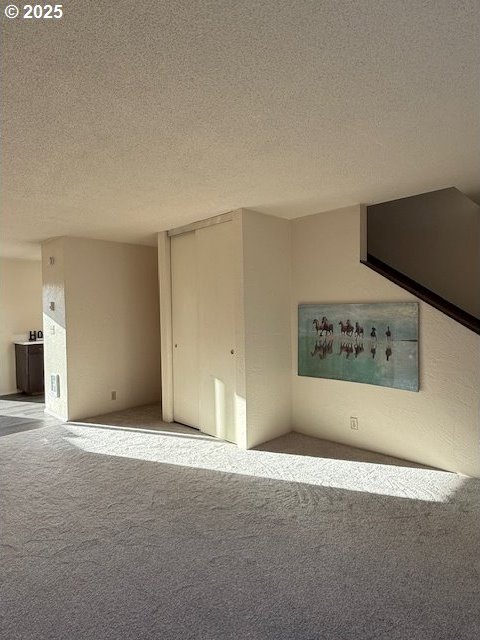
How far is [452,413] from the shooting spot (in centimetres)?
347

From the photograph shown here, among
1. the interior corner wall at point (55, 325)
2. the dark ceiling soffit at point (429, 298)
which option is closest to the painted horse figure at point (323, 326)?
the dark ceiling soffit at point (429, 298)

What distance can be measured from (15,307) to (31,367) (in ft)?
3.74

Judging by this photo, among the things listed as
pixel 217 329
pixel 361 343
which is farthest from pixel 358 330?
pixel 217 329

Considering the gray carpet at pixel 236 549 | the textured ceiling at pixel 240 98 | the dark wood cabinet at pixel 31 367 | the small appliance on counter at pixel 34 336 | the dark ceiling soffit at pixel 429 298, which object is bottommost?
the gray carpet at pixel 236 549

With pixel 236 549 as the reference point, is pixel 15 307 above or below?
above

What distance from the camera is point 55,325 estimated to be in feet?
17.8

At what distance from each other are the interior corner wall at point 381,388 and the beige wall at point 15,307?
5.07m

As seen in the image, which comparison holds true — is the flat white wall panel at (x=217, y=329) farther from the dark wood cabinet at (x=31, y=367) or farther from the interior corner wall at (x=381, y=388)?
the dark wood cabinet at (x=31, y=367)

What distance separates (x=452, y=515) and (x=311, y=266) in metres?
2.61

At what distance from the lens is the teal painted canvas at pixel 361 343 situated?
3715 mm

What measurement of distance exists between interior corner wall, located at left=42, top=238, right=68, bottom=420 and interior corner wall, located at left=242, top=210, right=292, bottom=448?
259 centimetres

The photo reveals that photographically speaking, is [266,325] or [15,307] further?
[15,307]
